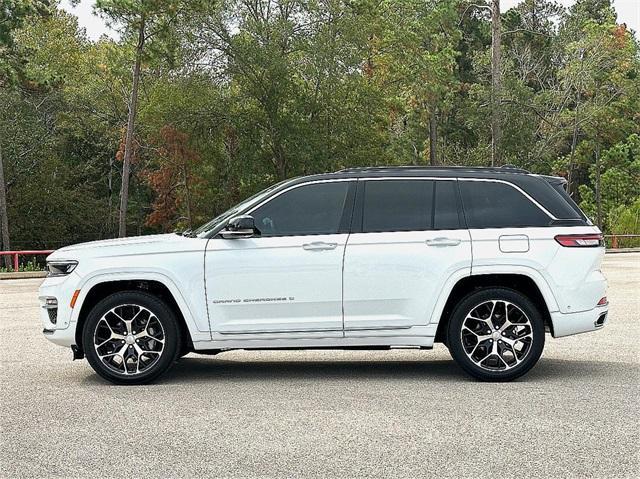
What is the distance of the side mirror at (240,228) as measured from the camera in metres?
9.00

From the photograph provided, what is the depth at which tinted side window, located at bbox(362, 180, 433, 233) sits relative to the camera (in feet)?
30.3

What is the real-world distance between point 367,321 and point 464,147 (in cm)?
6171

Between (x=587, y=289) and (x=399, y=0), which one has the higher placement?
(x=399, y=0)

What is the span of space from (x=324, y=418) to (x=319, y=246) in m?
2.05

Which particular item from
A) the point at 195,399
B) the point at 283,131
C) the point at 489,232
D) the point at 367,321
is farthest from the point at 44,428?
the point at 283,131

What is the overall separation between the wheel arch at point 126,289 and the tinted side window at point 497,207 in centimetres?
279

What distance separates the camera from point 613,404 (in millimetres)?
7922

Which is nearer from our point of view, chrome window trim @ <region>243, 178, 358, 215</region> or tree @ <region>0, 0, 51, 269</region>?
chrome window trim @ <region>243, 178, 358, 215</region>

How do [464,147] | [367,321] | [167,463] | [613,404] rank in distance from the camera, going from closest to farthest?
[167,463] < [613,404] < [367,321] < [464,147]

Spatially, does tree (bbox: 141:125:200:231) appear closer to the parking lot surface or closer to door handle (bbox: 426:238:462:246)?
the parking lot surface

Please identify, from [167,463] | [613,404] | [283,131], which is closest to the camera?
[167,463]

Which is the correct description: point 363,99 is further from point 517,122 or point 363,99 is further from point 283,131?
point 517,122

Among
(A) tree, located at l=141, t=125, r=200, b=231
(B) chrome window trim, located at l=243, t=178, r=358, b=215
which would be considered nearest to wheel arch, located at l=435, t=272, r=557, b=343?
(B) chrome window trim, located at l=243, t=178, r=358, b=215

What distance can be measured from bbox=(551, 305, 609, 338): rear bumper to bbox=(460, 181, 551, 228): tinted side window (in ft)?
2.84
